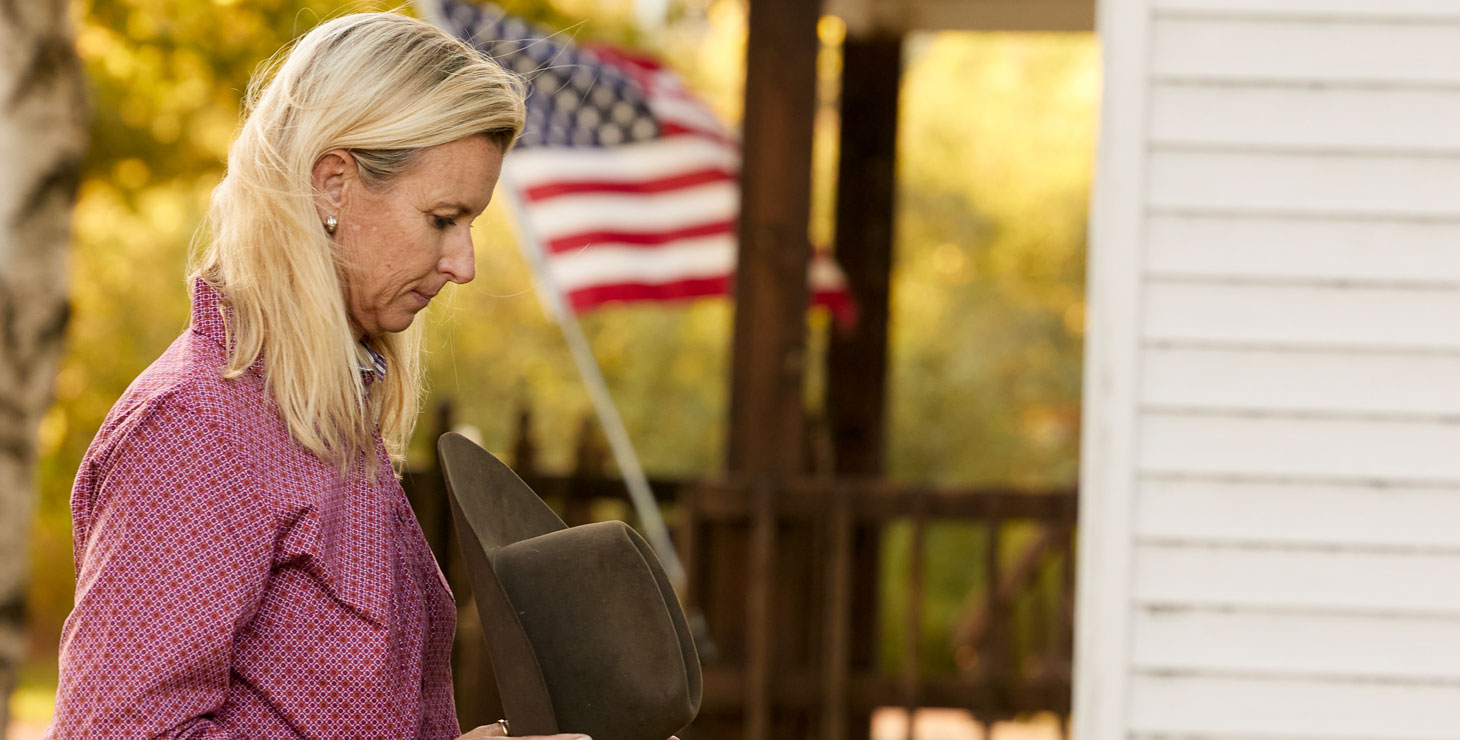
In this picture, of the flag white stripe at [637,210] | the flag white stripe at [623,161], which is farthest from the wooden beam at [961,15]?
the flag white stripe at [637,210]

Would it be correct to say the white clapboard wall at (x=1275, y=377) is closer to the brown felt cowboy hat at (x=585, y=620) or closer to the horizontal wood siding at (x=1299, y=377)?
the horizontal wood siding at (x=1299, y=377)

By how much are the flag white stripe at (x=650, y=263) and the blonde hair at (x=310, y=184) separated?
4061 millimetres

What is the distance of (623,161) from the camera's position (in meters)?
5.64

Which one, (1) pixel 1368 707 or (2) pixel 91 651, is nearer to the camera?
(2) pixel 91 651

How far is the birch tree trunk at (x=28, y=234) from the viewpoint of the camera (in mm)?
3814

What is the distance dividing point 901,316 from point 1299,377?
1331cm

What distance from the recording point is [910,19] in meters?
6.05

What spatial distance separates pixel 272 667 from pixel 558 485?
4.48m

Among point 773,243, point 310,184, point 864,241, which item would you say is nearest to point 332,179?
point 310,184

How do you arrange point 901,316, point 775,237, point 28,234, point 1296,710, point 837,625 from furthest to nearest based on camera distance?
1. point 901,316
2. point 837,625
3. point 775,237
4. point 28,234
5. point 1296,710

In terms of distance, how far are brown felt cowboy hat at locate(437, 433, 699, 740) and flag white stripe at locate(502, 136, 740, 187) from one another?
4020 millimetres

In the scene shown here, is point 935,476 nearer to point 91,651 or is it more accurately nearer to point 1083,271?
point 1083,271

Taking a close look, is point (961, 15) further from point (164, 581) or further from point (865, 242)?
Answer: point (164, 581)

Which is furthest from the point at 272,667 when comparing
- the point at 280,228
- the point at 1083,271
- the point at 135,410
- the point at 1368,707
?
the point at 1083,271
